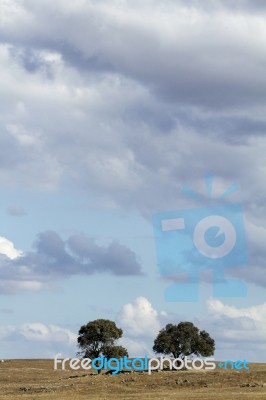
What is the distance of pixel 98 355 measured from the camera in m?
119

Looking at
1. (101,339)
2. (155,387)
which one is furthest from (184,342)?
(155,387)

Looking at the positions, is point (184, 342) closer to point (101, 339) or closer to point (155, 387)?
point (101, 339)

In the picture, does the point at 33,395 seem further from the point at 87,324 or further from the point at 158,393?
the point at 87,324

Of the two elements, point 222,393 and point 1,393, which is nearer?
point 222,393

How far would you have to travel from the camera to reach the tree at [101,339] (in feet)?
389

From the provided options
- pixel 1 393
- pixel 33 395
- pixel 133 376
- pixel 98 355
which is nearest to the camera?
pixel 33 395

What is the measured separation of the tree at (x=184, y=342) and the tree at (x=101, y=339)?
24.4 feet

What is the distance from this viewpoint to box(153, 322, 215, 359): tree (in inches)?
4820

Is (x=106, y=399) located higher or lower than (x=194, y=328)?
lower

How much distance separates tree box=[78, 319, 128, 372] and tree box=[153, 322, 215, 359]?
7.43 m

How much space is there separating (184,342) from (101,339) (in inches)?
566

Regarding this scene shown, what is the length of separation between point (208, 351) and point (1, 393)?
44650 mm

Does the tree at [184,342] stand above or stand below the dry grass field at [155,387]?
above

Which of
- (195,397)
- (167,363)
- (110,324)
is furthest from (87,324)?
(195,397)
